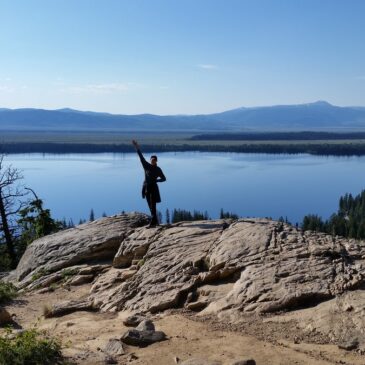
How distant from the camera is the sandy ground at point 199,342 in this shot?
8625mm

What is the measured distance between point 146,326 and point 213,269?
293cm

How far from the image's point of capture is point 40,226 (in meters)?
23.0

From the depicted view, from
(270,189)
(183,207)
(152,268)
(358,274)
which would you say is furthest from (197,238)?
(270,189)

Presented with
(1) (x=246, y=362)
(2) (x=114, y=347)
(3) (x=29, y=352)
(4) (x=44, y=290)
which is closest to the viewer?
(3) (x=29, y=352)

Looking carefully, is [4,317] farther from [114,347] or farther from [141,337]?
[141,337]

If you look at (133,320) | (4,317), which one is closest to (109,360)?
(133,320)

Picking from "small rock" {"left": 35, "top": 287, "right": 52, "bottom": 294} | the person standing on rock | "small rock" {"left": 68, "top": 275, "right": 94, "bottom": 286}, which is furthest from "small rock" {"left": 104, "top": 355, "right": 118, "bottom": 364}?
the person standing on rock

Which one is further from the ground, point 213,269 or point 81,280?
point 213,269

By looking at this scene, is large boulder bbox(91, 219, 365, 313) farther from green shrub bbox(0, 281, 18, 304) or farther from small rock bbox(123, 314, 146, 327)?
green shrub bbox(0, 281, 18, 304)

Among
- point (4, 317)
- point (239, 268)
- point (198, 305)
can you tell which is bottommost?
point (4, 317)

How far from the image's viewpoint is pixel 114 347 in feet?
30.2

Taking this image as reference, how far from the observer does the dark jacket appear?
1491cm

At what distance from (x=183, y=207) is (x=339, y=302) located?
10186cm

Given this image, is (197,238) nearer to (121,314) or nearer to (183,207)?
(121,314)
